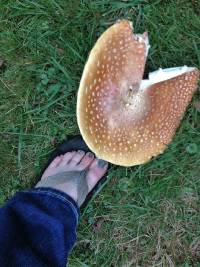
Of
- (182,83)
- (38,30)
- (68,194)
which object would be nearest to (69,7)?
(38,30)

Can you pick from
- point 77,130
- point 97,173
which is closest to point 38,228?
point 97,173

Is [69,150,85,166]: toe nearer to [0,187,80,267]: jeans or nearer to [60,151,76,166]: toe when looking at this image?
[60,151,76,166]: toe

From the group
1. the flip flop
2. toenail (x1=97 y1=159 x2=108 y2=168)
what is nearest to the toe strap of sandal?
the flip flop

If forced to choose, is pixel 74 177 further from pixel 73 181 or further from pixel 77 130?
pixel 77 130

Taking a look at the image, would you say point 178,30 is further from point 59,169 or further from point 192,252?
point 192,252

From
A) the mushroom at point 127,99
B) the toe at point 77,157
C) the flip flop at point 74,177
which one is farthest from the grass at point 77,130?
the mushroom at point 127,99

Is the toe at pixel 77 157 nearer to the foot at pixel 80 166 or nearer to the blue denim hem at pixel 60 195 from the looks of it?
the foot at pixel 80 166
